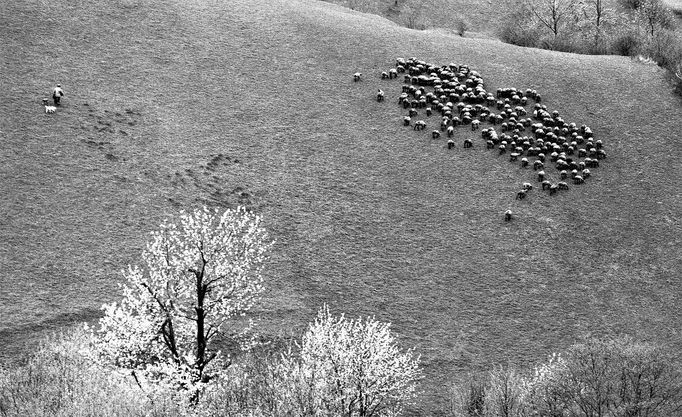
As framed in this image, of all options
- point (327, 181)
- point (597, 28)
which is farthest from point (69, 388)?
point (597, 28)

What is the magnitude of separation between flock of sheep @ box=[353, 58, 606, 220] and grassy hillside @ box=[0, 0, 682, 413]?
1.25 metres

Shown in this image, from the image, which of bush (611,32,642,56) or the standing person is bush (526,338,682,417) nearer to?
the standing person

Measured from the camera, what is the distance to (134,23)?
88.6m

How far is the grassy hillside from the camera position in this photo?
6106 centimetres

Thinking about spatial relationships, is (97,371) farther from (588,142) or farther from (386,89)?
(588,142)

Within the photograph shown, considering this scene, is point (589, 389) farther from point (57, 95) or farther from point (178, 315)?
point (57, 95)

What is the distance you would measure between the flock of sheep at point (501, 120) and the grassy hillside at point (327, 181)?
1247 mm

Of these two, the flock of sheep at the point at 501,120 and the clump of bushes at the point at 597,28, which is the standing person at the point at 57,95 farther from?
the clump of bushes at the point at 597,28

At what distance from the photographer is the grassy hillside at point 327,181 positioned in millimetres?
61062

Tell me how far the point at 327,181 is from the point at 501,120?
59.5ft

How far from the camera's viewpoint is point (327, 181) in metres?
72.9

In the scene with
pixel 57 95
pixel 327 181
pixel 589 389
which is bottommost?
pixel 589 389

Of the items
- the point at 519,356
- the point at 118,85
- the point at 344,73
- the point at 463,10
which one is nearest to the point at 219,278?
the point at 519,356

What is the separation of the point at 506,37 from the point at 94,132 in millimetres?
62507
